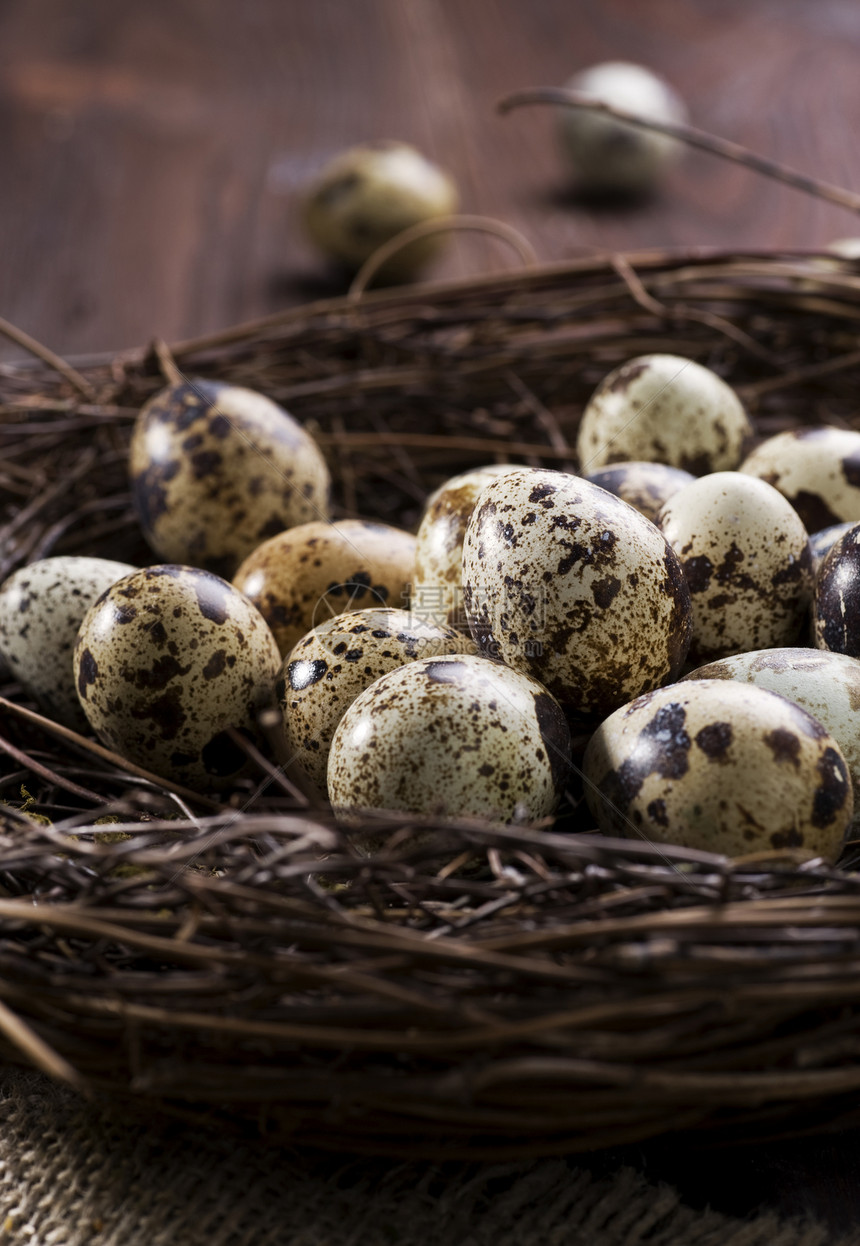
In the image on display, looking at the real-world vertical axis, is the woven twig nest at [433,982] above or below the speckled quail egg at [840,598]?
below

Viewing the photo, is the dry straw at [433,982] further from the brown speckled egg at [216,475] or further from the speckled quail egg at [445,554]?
the brown speckled egg at [216,475]

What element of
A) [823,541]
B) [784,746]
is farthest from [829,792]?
[823,541]

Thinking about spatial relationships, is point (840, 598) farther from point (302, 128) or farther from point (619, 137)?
point (302, 128)

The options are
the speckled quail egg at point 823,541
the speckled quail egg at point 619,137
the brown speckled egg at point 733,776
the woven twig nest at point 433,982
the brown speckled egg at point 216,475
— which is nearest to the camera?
the woven twig nest at point 433,982

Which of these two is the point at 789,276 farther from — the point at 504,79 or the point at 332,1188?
the point at 504,79

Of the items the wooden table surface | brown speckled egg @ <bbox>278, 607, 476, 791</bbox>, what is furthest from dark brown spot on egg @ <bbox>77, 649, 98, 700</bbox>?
the wooden table surface

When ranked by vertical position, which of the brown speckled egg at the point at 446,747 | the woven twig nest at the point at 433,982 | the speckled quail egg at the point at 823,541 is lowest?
the woven twig nest at the point at 433,982

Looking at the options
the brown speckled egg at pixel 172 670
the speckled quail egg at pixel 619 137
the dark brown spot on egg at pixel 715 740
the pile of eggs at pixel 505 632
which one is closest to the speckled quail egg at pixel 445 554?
the pile of eggs at pixel 505 632
